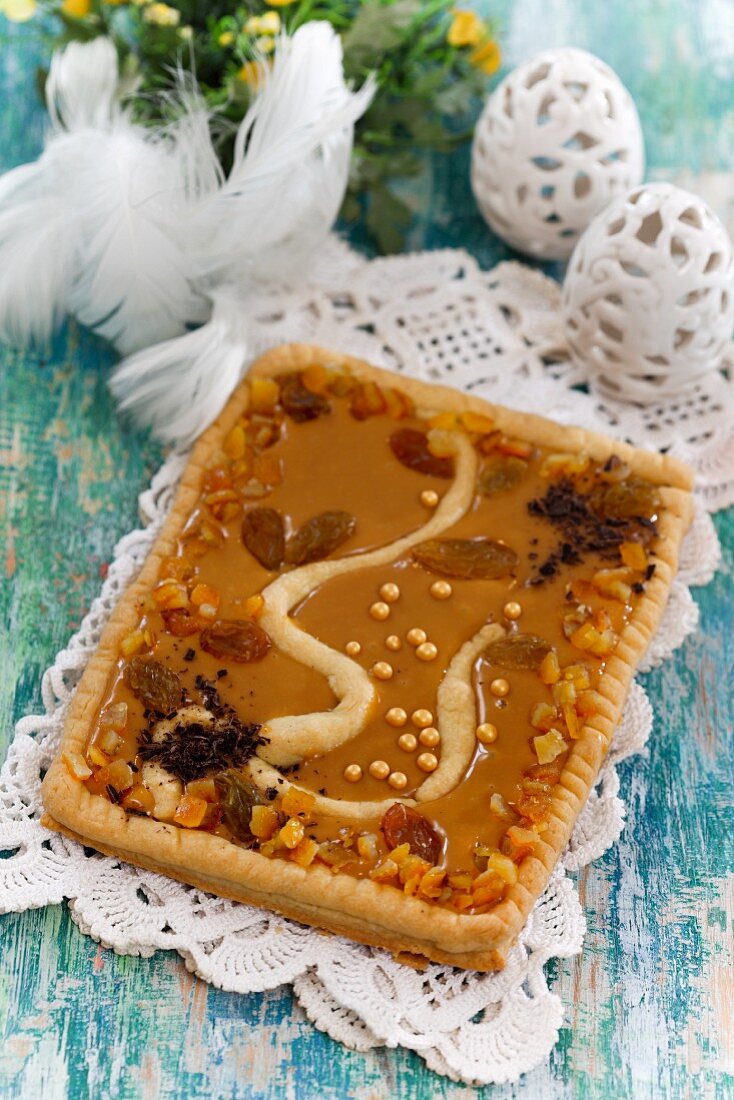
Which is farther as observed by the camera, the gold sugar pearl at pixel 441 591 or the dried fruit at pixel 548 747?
the gold sugar pearl at pixel 441 591

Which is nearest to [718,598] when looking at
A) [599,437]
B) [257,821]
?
[599,437]

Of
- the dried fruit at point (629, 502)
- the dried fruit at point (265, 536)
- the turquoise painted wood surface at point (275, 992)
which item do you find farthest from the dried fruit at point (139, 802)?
the dried fruit at point (629, 502)

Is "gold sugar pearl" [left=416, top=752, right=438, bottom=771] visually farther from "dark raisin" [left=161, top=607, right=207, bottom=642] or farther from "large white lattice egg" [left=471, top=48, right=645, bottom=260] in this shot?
"large white lattice egg" [left=471, top=48, right=645, bottom=260]

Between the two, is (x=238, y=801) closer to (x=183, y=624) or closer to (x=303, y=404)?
(x=183, y=624)

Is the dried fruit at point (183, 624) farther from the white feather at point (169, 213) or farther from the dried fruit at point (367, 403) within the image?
the dried fruit at point (367, 403)

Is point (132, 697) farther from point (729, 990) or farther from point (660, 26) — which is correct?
point (660, 26)

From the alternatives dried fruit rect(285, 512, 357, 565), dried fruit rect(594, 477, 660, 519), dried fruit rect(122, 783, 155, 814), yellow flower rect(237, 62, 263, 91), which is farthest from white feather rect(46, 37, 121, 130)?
dried fruit rect(122, 783, 155, 814)
